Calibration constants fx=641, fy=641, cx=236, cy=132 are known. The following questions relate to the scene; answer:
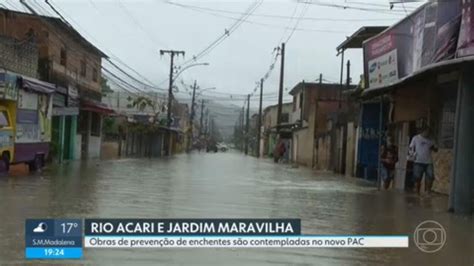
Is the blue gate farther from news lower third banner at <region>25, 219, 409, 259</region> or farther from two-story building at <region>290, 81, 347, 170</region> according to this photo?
news lower third banner at <region>25, 219, 409, 259</region>

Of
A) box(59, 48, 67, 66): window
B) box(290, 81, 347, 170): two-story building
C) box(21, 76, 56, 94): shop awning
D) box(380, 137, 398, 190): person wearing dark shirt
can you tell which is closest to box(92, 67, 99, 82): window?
box(59, 48, 67, 66): window

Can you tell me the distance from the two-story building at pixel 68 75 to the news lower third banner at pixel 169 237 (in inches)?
800

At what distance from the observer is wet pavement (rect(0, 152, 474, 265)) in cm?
699

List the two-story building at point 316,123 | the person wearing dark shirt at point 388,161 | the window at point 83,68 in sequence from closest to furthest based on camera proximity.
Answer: the person wearing dark shirt at point 388,161
the two-story building at point 316,123
the window at point 83,68

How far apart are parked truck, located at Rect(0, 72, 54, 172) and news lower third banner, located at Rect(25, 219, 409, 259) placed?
1063 cm

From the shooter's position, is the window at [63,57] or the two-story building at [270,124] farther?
the two-story building at [270,124]

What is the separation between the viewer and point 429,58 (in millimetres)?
12250

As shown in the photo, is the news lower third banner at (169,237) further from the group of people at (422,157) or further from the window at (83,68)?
the window at (83,68)

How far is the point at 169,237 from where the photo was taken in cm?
751

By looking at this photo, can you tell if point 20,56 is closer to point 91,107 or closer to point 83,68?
point 91,107

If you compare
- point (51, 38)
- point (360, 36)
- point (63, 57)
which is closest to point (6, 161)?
point (51, 38)

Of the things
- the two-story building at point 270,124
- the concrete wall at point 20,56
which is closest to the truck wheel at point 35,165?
the concrete wall at point 20,56

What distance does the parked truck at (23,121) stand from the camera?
58.7 feet

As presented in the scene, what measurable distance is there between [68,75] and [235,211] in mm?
23605
